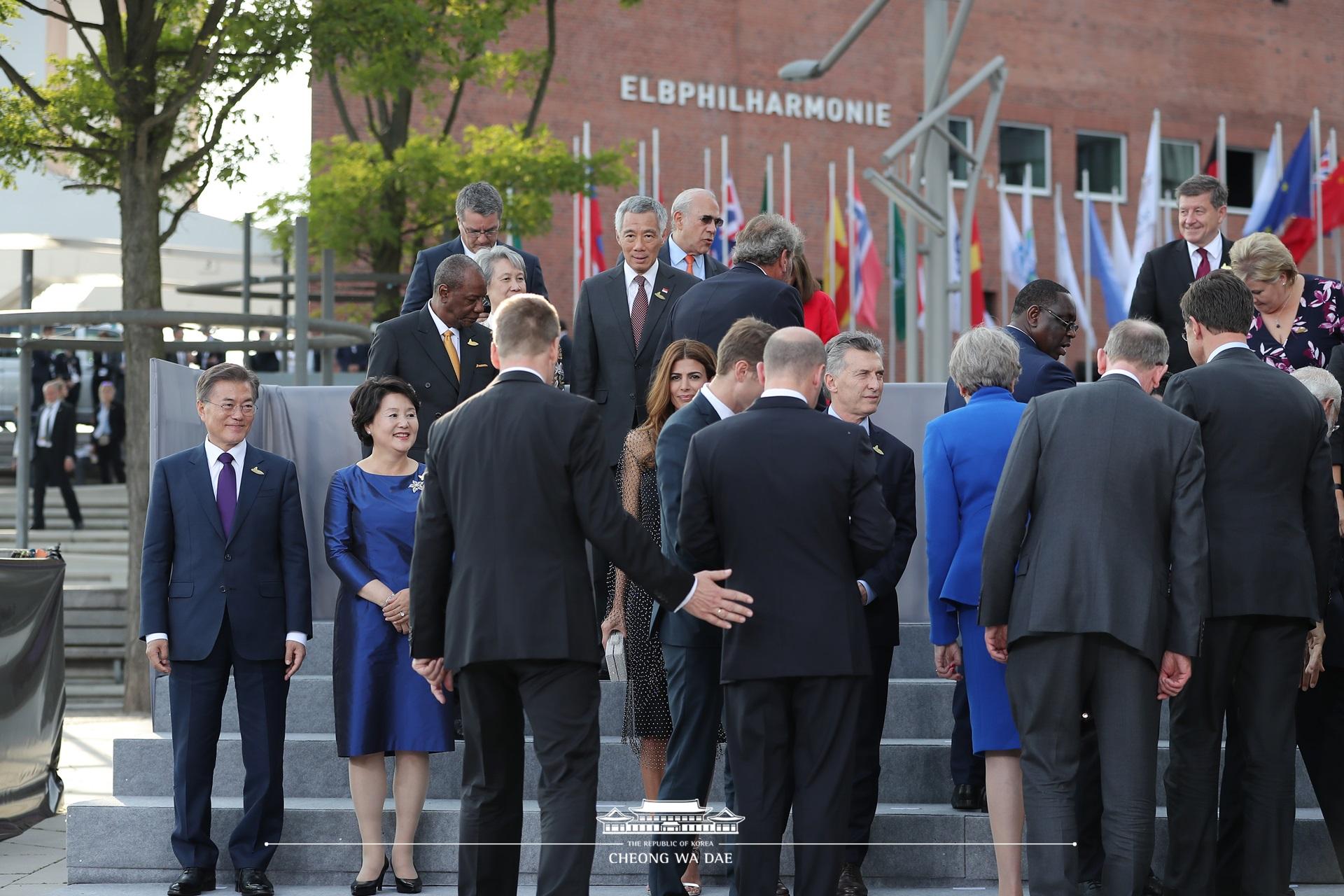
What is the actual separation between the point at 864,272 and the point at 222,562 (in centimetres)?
2123

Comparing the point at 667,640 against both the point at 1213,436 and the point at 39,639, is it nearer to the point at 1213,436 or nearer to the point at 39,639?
the point at 1213,436

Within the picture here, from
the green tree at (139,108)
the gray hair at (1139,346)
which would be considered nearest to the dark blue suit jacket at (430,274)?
the gray hair at (1139,346)

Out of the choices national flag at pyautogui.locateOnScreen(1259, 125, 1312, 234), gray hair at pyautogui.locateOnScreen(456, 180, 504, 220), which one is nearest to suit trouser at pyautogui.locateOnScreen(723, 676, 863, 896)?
gray hair at pyautogui.locateOnScreen(456, 180, 504, 220)

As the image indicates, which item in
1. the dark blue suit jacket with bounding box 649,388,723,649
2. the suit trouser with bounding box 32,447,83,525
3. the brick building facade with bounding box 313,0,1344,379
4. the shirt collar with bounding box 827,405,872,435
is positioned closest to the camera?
the dark blue suit jacket with bounding box 649,388,723,649

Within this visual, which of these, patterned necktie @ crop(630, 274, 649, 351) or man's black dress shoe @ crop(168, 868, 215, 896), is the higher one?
patterned necktie @ crop(630, 274, 649, 351)

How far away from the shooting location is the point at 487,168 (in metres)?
19.4

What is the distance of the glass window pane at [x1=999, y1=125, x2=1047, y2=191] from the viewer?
34.2 m

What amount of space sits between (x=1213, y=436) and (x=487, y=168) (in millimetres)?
14548

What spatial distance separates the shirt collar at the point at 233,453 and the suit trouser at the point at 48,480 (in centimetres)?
1446

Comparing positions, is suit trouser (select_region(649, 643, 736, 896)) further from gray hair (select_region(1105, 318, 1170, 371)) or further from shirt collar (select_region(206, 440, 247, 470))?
shirt collar (select_region(206, 440, 247, 470))

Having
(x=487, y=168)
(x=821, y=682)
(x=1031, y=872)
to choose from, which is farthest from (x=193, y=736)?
(x=487, y=168)

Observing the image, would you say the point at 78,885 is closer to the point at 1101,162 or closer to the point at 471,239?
the point at 471,239

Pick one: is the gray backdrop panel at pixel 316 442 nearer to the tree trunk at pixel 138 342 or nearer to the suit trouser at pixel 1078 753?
the suit trouser at pixel 1078 753

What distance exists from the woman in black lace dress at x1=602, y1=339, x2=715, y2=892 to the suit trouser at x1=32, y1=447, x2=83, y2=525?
1567 centimetres
